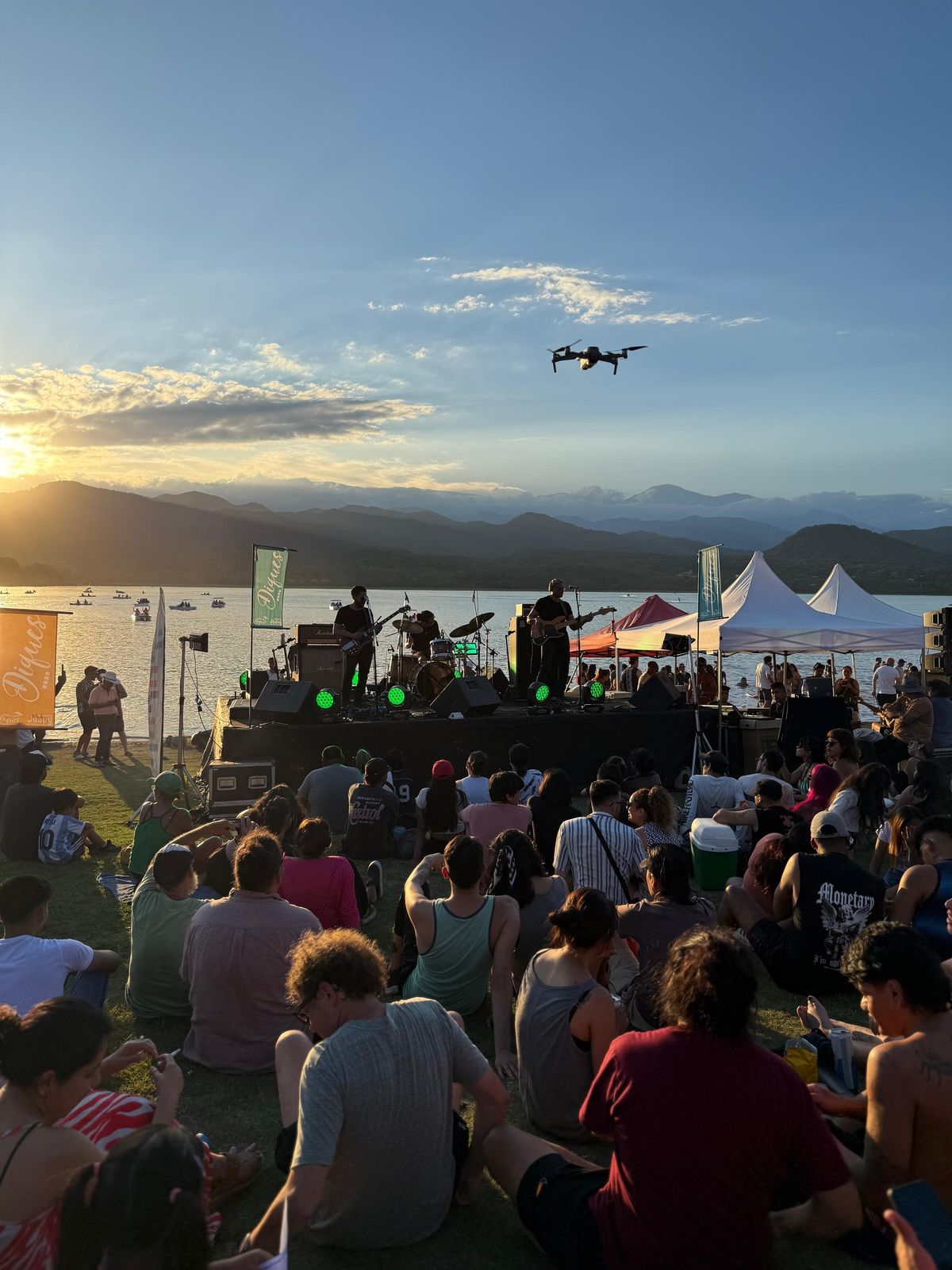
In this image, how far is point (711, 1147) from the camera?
7.23 feet

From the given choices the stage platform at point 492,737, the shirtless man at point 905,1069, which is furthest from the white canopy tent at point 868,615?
the shirtless man at point 905,1069

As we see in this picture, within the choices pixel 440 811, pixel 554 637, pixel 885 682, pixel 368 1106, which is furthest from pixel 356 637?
pixel 885 682

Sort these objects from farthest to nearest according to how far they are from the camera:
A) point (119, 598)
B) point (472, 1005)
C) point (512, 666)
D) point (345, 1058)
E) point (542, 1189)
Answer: point (119, 598), point (512, 666), point (472, 1005), point (542, 1189), point (345, 1058)

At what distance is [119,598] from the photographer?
13125 cm

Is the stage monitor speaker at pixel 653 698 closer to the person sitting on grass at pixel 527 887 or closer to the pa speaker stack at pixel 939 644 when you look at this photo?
the pa speaker stack at pixel 939 644

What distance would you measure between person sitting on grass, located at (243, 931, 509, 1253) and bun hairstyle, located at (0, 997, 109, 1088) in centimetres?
55

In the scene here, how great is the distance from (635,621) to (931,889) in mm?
15249

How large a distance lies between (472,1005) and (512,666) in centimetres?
1085

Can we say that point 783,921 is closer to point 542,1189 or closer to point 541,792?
point 541,792

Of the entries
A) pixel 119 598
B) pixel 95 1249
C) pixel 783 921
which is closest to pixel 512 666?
pixel 783 921

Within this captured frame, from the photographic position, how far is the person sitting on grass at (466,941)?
4031mm

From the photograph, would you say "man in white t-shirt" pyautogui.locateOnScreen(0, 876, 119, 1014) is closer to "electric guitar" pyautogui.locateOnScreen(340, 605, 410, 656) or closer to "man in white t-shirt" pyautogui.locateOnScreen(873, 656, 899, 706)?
"electric guitar" pyautogui.locateOnScreen(340, 605, 410, 656)

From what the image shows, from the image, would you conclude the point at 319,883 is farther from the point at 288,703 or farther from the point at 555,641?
the point at 555,641

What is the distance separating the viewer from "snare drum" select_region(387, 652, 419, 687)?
609 inches
